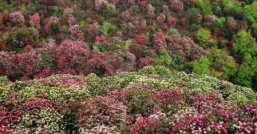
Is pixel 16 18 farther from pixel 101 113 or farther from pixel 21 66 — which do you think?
pixel 101 113

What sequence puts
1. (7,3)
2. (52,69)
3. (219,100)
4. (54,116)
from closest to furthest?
(54,116), (219,100), (52,69), (7,3)

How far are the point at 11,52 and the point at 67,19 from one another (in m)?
8.04

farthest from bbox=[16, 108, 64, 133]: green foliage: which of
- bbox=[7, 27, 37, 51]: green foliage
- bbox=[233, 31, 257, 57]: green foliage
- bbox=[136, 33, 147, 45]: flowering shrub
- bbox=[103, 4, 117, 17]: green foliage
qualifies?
bbox=[233, 31, 257, 57]: green foliage

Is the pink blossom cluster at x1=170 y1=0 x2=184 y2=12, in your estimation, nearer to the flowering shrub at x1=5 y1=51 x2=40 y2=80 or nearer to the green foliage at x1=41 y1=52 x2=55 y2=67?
the green foliage at x1=41 y1=52 x2=55 y2=67

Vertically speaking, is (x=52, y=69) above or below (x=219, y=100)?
below

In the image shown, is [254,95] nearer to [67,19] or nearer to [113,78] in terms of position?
[113,78]

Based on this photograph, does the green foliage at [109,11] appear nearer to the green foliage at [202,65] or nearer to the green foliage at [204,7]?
the green foliage at [202,65]

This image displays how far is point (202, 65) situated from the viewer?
151 feet

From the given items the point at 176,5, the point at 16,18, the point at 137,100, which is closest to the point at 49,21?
the point at 16,18

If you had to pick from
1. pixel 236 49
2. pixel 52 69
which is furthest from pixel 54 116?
pixel 236 49

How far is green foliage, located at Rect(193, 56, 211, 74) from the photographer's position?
45.4 metres

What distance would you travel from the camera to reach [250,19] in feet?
179

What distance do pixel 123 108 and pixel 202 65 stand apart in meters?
25.4

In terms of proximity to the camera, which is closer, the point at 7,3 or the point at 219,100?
the point at 219,100
